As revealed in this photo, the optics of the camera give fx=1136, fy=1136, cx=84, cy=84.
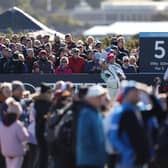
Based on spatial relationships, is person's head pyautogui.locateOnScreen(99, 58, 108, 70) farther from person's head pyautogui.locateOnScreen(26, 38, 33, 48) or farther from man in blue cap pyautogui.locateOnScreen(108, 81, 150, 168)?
man in blue cap pyautogui.locateOnScreen(108, 81, 150, 168)

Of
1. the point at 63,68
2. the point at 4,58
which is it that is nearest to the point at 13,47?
the point at 4,58

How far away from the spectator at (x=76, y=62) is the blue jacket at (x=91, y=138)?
10244mm

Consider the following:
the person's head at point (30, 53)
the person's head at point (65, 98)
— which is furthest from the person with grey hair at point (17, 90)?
the person's head at point (30, 53)

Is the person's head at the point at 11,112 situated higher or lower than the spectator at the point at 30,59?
higher

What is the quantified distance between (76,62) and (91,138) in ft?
34.4

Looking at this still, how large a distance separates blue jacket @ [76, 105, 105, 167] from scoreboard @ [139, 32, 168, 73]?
1010cm

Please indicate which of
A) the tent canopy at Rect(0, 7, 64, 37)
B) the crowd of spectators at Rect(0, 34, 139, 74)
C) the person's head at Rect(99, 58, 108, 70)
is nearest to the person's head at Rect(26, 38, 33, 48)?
the crowd of spectators at Rect(0, 34, 139, 74)

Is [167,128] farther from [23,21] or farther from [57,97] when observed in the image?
[23,21]

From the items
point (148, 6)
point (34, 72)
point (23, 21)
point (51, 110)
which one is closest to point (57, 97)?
point (51, 110)

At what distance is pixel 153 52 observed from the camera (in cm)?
2366

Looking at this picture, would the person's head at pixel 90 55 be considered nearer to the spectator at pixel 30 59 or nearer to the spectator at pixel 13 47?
the spectator at pixel 30 59

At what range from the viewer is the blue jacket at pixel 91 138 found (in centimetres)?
1334

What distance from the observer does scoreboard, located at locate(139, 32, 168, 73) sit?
23516 millimetres

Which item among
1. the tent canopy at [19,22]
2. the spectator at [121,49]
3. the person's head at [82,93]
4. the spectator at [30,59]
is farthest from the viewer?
the tent canopy at [19,22]
